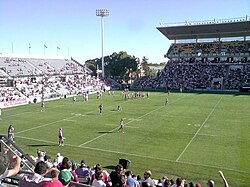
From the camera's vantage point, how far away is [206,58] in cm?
7019

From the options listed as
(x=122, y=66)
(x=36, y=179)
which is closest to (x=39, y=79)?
(x=122, y=66)

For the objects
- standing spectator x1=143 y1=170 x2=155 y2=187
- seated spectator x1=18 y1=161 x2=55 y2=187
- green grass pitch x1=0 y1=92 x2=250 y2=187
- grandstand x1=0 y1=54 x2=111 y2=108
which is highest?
grandstand x1=0 y1=54 x2=111 y2=108

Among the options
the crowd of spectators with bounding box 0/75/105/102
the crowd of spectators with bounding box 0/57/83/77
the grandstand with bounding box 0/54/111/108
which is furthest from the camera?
the crowd of spectators with bounding box 0/57/83/77

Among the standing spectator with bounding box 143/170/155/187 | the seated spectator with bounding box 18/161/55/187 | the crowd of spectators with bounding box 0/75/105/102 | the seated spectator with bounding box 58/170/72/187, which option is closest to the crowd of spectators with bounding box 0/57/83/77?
the crowd of spectators with bounding box 0/75/105/102

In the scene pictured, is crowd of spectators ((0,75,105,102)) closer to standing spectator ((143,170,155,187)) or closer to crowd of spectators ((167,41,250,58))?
crowd of spectators ((167,41,250,58))

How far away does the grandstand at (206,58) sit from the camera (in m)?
61.2

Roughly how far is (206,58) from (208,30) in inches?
271

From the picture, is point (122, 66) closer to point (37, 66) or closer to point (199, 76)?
point (199, 76)

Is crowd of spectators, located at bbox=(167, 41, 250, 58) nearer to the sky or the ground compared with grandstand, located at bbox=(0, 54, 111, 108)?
nearer to the sky

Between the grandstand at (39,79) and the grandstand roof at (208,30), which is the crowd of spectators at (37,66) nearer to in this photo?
the grandstand at (39,79)

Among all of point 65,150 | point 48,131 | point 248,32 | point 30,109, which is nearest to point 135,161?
point 65,150

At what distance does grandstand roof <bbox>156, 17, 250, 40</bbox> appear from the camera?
6114cm

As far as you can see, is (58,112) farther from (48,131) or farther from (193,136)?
(193,136)

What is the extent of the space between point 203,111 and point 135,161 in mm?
18012
